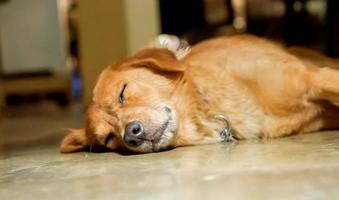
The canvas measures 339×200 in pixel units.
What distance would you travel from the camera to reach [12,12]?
5953 mm

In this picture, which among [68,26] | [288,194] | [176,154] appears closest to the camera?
[288,194]

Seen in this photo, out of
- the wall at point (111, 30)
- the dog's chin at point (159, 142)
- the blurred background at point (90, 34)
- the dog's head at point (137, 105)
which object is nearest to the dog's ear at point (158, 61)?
the dog's head at point (137, 105)

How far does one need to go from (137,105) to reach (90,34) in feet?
8.28

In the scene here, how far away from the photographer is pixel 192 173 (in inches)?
63.9

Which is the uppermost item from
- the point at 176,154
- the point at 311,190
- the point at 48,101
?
the point at 311,190

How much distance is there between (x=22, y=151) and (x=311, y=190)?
1519mm

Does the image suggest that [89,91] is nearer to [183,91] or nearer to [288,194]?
[183,91]

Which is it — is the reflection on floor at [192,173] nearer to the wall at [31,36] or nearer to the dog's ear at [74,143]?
the dog's ear at [74,143]

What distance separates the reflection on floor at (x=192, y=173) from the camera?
1.39 metres

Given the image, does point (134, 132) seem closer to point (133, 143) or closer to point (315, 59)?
point (133, 143)

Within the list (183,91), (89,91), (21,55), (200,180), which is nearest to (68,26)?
(21,55)

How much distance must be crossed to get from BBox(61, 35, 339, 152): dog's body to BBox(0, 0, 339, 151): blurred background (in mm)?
839

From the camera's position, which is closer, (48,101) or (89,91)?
(89,91)

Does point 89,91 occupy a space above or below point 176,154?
below
